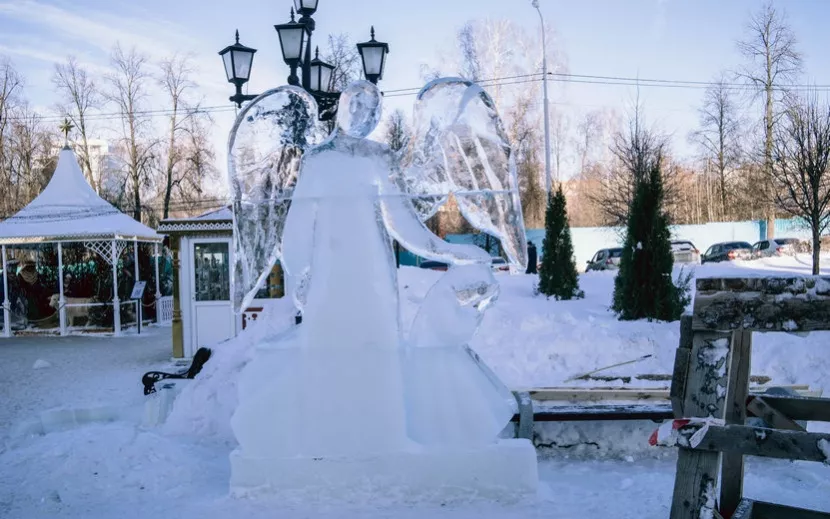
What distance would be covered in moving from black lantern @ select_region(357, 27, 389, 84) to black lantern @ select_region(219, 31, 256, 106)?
160 centimetres

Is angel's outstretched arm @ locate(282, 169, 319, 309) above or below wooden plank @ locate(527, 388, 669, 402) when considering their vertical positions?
above

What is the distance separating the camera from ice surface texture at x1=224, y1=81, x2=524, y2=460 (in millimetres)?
4102

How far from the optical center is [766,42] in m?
28.9

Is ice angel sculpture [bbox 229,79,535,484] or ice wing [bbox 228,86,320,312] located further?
ice wing [bbox 228,86,320,312]

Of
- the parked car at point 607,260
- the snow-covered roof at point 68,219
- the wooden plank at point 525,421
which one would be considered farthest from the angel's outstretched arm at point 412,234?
the parked car at point 607,260

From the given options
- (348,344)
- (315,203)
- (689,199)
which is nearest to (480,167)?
(315,203)

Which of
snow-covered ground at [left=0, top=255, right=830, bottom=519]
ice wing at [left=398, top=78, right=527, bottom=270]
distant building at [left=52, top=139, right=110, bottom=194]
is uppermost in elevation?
distant building at [left=52, top=139, right=110, bottom=194]

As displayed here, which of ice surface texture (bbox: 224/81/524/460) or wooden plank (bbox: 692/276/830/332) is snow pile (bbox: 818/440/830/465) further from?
ice surface texture (bbox: 224/81/524/460)

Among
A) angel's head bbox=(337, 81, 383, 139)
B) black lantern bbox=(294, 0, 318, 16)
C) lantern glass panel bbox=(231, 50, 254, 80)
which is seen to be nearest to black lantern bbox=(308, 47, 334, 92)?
lantern glass panel bbox=(231, 50, 254, 80)

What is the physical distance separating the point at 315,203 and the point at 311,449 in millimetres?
1516

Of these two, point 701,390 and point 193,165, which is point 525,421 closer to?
point 701,390

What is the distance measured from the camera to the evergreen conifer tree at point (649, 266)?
1047 centimetres

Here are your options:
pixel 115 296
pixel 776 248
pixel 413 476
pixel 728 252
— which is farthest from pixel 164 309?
pixel 776 248

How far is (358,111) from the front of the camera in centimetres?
437
